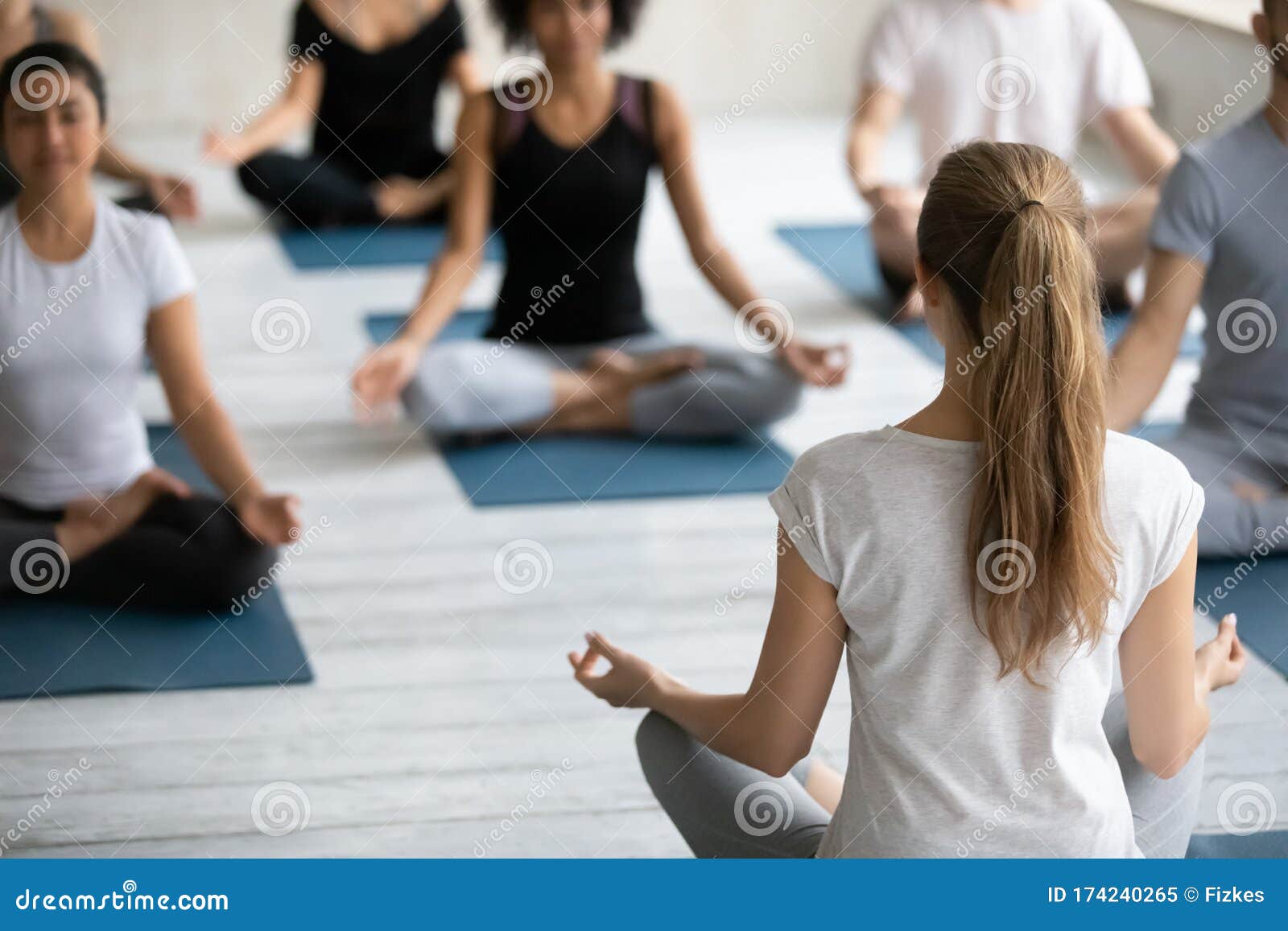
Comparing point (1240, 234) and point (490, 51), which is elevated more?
point (1240, 234)

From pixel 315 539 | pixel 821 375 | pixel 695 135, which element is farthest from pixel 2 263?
pixel 695 135

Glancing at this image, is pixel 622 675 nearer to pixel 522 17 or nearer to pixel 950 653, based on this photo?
pixel 950 653

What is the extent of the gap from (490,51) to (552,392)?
3.56 m

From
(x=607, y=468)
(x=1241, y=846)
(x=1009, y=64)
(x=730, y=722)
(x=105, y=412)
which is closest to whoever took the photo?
(x=730, y=722)

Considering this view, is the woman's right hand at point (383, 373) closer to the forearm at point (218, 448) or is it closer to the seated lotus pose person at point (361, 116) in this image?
the forearm at point (218, 448)

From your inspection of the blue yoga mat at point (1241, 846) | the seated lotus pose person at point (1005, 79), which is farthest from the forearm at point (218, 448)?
the seated lotus pose person at point (1005, 79)

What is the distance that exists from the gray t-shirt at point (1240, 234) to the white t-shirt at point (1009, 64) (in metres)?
1.43

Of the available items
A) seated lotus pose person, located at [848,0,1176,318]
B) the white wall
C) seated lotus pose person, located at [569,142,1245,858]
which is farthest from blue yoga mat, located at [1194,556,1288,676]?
the white wall

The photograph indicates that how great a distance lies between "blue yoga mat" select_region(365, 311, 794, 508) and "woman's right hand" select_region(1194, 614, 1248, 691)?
1.33 metres

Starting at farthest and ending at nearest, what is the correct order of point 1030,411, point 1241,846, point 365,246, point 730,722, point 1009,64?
point 365,246, point 1009,64, point 1241,846, point 730,722, point 1030,411

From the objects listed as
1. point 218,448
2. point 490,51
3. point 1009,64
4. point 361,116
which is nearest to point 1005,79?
point 1009,64

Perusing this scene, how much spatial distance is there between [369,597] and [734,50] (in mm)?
4463

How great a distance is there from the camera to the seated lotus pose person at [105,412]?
89.6 inches

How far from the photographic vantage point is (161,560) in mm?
2352
